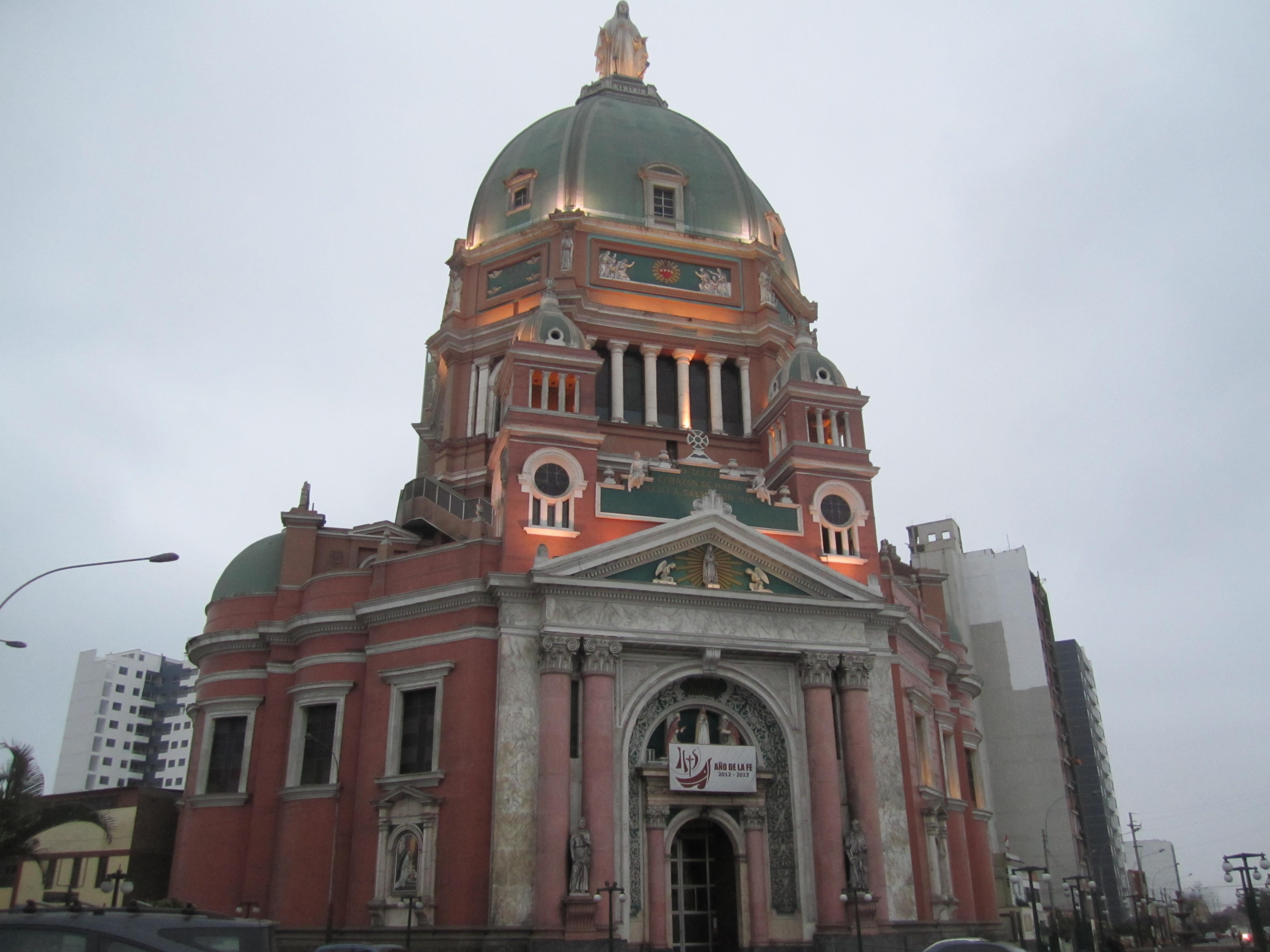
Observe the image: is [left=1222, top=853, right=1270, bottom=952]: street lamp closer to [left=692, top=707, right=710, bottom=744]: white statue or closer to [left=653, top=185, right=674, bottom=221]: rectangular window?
[left=692, top=707, right=710, bottom=744]: white statue

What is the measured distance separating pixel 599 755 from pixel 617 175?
28380 millimetres

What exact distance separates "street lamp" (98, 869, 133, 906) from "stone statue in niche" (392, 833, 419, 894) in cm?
753

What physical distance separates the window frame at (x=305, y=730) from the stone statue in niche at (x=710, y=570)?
11.7 metres

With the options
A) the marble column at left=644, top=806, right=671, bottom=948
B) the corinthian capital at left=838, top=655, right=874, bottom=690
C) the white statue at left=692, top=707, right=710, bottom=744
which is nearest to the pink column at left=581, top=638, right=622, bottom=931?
the marble column at left=644, top=806, right=671, bottom=948

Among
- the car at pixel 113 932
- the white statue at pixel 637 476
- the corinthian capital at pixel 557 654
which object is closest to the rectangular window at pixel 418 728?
the corinthian capital at pixel 557 654

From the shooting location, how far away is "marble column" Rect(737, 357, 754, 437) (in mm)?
44531

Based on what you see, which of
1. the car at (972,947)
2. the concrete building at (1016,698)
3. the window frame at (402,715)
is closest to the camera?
the car at (972,947)

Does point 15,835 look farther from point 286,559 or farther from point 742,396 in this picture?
point 742,396

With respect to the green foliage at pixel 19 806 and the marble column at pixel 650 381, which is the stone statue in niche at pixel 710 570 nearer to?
the marble column at pixel 650 381

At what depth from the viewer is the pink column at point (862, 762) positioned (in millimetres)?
31609

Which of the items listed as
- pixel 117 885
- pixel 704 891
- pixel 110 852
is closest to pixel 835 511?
pixel 704 891

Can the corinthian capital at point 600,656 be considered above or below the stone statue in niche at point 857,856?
above

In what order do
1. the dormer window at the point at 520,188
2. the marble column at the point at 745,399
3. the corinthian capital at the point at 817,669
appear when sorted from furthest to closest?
Result: the dormer window at the point at 520,188 → the marble column at the point at 745,399 → the corinthian capital at the point at 817,669

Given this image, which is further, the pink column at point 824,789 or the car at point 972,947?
the pink column at point 824,789
